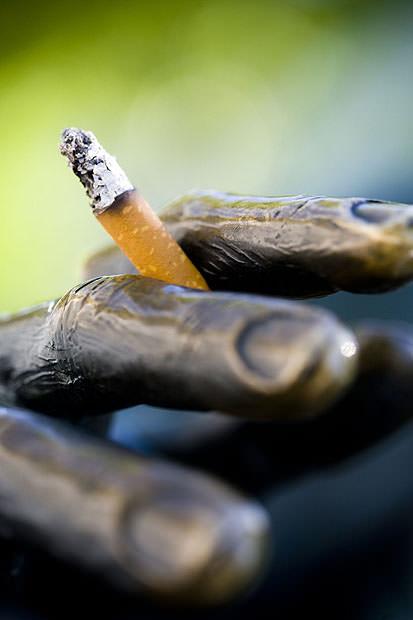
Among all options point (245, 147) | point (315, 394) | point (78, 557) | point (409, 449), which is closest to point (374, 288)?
point (315, 394)

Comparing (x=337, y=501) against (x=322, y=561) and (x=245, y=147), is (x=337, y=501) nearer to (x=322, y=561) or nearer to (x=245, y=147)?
(x=322, y=561)

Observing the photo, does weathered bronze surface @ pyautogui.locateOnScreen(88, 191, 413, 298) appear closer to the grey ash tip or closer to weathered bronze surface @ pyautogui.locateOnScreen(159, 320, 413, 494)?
the grey ash tip

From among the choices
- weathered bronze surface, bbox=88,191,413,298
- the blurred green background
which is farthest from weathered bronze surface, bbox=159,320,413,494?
the blurred green background

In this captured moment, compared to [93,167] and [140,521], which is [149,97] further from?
[140,521]

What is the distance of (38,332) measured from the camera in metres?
0.57

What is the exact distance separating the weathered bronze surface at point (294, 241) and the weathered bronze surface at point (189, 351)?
10 cm

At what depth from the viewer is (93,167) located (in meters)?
0.49

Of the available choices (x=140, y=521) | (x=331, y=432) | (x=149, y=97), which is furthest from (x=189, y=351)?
(x=149, y=97)

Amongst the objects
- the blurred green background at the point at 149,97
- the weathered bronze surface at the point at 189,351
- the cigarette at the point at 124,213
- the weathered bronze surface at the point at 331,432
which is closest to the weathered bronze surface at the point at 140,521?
the weathered bronze surface at the point at 189,351

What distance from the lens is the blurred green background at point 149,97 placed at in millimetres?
1978

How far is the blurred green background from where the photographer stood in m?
1.98

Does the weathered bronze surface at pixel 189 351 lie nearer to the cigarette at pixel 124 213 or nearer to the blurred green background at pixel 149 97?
the cigarette at pixel 124 213

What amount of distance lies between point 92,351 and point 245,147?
174cm

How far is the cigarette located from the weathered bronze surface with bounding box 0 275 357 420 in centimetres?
5
